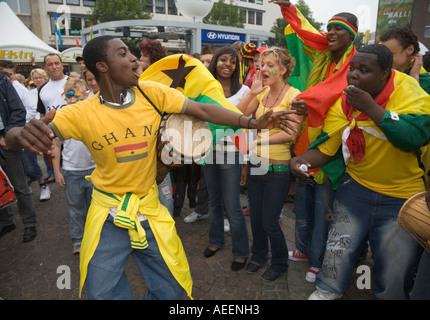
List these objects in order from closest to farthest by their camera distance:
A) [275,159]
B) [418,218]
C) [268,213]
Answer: [418,218] → [275,159] → [268,213]

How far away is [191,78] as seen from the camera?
2.73 m

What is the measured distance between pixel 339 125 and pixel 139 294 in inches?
100

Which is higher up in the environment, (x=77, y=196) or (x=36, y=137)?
(x=36, y=137)

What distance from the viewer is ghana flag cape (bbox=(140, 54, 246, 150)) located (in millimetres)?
2646

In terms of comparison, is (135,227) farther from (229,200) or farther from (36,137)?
(229,200)

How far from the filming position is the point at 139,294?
124 inches

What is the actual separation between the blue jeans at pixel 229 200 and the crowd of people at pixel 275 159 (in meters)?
0.01

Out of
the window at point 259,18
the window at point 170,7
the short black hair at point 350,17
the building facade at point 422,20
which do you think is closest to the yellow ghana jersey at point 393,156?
the short black hair at point 350,17

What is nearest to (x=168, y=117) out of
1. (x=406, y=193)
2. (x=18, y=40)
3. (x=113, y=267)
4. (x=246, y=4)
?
(x=113, y=267)

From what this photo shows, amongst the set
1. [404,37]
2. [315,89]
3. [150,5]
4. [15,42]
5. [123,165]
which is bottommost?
[123,165]

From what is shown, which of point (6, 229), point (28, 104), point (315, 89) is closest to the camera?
point (315, 89)

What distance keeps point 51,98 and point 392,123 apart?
4068mm

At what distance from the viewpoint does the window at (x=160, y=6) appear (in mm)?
42459

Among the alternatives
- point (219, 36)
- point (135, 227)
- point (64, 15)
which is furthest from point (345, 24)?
point (64, 15)
